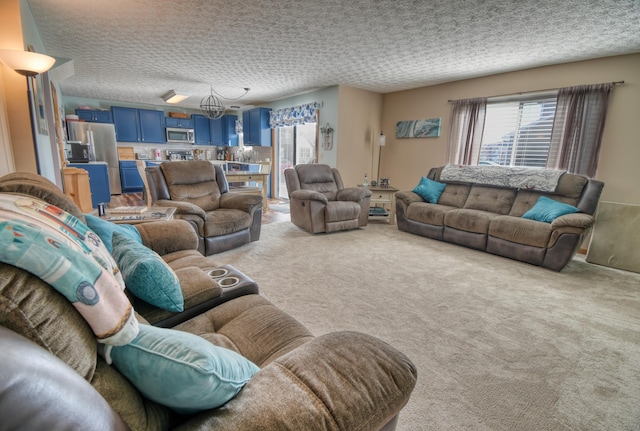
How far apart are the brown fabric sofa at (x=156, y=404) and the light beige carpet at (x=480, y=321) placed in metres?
0.74

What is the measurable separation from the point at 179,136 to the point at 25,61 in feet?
22.1

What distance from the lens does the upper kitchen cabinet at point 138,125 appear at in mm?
7648

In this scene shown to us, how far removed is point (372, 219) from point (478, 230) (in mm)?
2022

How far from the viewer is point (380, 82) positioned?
5.09 m

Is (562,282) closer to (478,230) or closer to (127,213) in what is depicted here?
(478,230)

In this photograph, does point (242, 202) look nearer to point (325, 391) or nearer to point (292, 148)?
point (325, 391)

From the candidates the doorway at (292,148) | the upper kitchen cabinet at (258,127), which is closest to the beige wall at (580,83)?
the doorway at (292,148)

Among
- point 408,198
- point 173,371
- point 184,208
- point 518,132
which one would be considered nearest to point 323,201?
point 408,198

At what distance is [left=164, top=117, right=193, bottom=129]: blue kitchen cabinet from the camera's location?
8387 mm

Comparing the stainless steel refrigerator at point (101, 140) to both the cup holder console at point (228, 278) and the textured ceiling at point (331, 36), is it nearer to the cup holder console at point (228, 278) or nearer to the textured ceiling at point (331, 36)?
the textured ceiling at point (331, 36)

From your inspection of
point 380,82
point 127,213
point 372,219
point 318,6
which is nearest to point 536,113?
point 380,82

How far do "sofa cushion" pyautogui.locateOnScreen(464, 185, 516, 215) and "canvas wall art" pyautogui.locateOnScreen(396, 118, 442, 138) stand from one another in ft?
4.68

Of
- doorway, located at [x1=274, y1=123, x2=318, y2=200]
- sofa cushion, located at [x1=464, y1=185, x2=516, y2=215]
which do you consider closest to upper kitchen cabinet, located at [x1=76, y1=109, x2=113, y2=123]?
doorway, located at [x1=274, y1=123, x2=318, y2=200]

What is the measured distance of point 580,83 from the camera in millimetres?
3723
